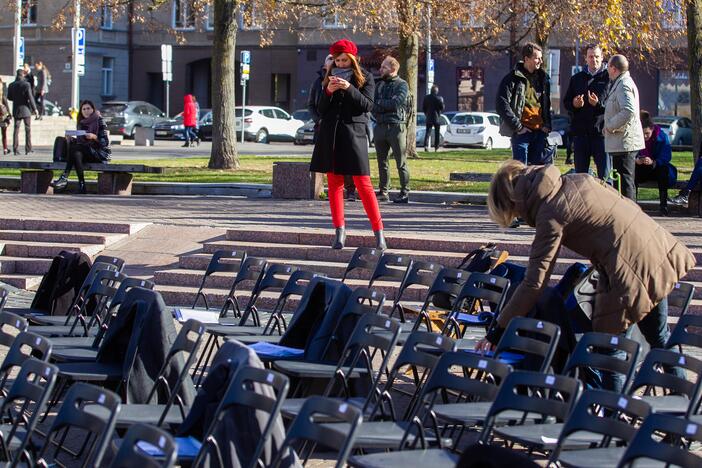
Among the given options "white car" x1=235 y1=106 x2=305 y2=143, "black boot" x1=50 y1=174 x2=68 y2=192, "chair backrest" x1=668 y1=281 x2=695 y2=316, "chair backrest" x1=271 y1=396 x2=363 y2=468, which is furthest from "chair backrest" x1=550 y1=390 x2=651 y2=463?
"white car" x1=235 y1=106 x2=305 y2=143

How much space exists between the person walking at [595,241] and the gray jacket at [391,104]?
30.4 ft

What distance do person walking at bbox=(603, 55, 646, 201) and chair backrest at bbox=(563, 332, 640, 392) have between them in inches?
279

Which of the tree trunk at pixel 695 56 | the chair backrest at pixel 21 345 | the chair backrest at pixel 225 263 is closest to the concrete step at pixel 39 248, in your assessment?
the chair backrest at pixel 225 263

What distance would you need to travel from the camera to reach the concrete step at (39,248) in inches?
573

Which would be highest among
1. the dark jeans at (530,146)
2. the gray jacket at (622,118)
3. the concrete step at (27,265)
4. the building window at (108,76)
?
the building window at (108,76)

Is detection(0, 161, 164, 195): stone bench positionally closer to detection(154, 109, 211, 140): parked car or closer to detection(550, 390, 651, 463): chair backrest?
detection(550, 390, 651, 463): chair backrest

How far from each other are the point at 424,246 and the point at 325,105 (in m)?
1.96

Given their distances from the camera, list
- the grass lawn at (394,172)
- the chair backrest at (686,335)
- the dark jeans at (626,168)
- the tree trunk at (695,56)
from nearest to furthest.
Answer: the chair backrest at (686,335) < the dark jeans at (626,168) < the tree trunk at (695,56) < the grass lawn at (394,172)

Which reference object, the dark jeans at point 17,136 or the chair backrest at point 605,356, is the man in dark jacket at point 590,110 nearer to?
the chair backrest at point 605,356

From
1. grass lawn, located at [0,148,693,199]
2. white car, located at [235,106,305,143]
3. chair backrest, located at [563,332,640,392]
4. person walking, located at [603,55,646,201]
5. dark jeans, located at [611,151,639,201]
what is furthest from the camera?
white car, located at [235,106,305,143]

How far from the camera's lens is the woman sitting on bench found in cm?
1978

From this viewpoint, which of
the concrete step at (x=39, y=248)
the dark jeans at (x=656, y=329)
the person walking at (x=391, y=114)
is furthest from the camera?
the person walking at (x=391, y=114)

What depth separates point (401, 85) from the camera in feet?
55.6

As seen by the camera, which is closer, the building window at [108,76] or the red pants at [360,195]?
the red pants at [360,195]
